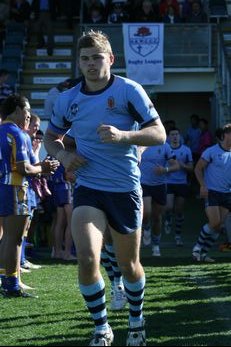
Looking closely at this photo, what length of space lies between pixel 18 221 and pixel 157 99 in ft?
57.3

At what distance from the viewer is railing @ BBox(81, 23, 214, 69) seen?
2133 centimetres

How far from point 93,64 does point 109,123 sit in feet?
1.38

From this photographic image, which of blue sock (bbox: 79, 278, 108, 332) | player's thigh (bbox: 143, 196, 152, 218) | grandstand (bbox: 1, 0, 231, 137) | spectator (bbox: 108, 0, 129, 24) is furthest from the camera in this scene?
spectator (bbox: 108, 0, 129, 24)

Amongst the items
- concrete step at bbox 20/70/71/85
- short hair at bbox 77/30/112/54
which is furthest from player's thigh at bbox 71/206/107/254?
concrete step at bbox 20/70/71/85

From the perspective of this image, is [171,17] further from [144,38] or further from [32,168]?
[32,168]

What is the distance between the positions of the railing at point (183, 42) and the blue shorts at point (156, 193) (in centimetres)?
736

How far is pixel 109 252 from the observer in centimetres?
843

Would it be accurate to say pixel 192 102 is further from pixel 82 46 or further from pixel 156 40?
pixel 82 46

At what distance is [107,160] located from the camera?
6230 mm

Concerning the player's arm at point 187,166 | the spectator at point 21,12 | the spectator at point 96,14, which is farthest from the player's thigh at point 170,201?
the spectator at point 21,12

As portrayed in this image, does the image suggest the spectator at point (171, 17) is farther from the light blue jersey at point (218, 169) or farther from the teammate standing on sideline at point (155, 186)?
the light blue jersey at point (218, 169)

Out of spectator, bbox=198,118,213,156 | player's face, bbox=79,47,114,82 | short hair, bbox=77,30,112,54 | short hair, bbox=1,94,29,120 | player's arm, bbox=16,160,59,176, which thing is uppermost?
short hair, bbox=77,30,112,54

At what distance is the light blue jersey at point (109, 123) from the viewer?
244 inches

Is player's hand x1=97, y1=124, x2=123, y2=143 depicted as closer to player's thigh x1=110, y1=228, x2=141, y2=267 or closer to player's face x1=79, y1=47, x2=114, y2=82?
player's face x1=79, y1=47, x2=114, y2=82
